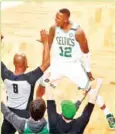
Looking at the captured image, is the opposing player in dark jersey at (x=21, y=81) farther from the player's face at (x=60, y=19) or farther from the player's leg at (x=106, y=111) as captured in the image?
the player's leg at (x=106, y=111)

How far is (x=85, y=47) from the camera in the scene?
8.89 ft

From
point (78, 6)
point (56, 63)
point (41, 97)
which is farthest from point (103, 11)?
point (41, 97)

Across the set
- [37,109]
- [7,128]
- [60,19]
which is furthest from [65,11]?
[7,128]

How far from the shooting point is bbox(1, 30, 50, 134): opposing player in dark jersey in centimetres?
277

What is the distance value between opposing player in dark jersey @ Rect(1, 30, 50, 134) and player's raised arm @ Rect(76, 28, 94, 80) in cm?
18

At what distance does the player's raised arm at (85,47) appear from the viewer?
2703 millimetres

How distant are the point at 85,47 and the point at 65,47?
0.34 feet

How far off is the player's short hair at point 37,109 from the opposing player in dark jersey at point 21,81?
0.08 m

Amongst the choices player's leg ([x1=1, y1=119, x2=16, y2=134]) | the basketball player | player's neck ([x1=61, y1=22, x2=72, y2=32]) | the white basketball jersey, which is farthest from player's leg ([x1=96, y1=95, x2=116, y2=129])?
player's leg ([x1=1, y1=119, x2=16, y2=134])

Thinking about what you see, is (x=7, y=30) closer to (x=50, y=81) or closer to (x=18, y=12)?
(x=18, y=12)

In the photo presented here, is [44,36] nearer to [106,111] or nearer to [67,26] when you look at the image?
[67,26]

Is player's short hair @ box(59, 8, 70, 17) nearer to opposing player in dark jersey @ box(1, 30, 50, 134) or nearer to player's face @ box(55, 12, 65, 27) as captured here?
player's face @ box(55, 12, 65, 27)

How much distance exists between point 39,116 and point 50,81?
0.19m

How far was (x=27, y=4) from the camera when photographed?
277 cm
